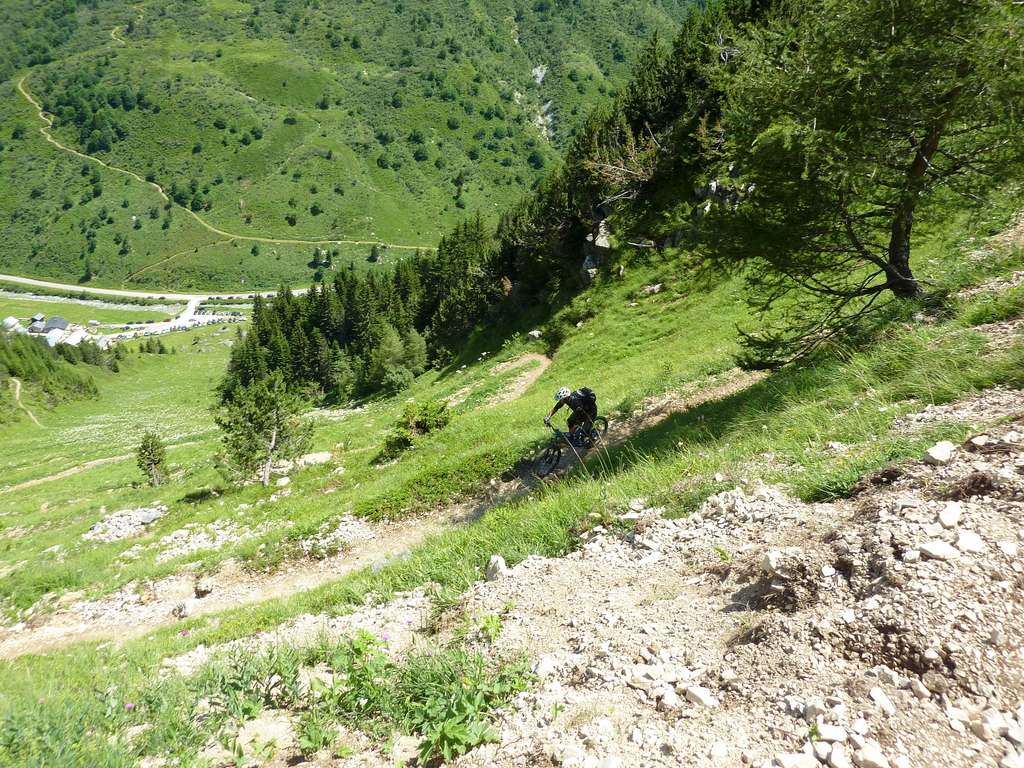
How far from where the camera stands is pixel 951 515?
367 cm

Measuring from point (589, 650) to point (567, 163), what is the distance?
4753 cm

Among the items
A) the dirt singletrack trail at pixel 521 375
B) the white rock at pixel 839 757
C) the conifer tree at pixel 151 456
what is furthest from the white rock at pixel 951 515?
the conifer tree at pixel 151 456

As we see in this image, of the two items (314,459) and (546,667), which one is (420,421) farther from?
(546,667)

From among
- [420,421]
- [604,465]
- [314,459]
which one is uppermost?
[604,465]

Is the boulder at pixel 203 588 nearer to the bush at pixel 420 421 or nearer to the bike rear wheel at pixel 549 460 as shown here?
the bush at pixel 420 421

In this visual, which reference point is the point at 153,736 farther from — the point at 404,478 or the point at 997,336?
the point at 404,478

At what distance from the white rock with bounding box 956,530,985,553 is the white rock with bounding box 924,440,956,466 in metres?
1.28

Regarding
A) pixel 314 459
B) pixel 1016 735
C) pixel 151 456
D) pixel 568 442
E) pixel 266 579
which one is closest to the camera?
pixel 1016 735

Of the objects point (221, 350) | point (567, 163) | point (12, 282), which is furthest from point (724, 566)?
point (12, 282)

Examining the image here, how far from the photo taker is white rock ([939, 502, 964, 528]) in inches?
144

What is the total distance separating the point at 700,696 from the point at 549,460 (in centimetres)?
1113

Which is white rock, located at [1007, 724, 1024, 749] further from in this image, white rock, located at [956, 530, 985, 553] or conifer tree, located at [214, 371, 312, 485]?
conifer tree, located at [214, 371, 312, 485]

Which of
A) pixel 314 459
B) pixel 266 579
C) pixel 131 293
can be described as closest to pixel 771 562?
pixel 266 579

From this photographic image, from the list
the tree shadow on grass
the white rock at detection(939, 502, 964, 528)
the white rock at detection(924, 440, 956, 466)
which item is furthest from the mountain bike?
the white rock at detection(939, 502, 964, 528)
